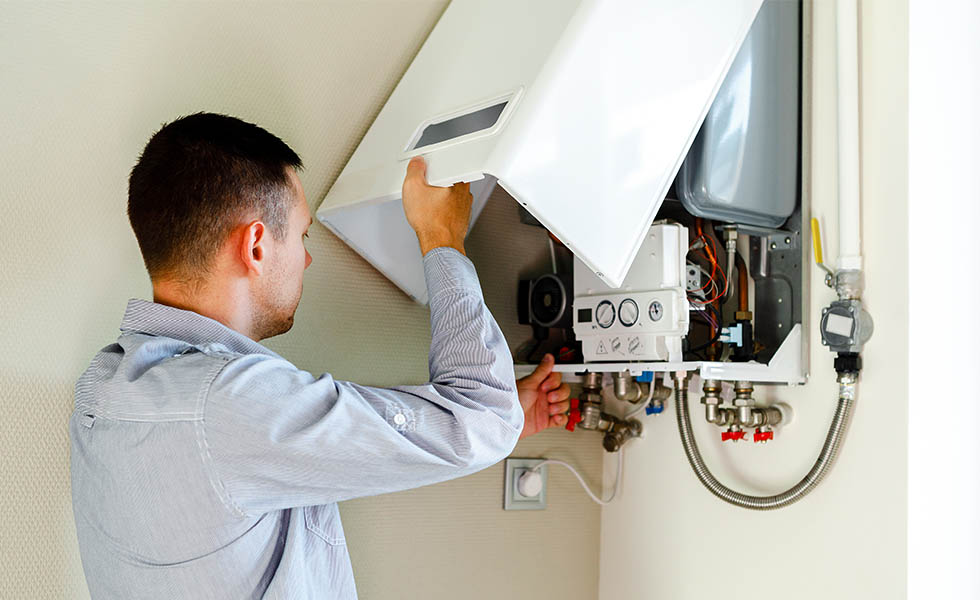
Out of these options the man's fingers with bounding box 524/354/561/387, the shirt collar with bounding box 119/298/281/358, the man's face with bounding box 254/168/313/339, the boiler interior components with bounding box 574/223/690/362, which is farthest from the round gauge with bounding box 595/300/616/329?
the shirt collar with bounding box 119/298/281/358

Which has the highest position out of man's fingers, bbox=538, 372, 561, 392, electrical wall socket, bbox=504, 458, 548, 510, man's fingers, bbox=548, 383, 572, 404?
man's fingers, bbox=538, 372, 561, 392

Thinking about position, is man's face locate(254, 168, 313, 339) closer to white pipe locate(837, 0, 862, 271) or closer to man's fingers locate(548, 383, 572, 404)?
man's fingers locate(548, 383, 572, 404)

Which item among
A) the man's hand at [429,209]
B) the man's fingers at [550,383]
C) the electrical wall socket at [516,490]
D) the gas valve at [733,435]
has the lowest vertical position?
the electrical wall socket at [516,490]

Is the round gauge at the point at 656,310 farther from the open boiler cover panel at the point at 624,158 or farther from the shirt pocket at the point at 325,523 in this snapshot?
the shirt pocket at the point at 325,523

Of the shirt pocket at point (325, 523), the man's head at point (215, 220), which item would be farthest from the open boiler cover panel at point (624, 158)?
the shirt pocket at point (325, 523)

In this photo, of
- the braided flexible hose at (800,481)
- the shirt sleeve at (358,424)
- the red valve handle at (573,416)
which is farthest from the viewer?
the red valve handle at (573,416)

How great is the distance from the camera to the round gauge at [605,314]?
143 cm

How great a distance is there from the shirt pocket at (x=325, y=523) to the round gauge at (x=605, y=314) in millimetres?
567

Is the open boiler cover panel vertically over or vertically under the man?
over

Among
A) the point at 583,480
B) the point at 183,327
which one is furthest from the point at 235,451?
the point at 583,480

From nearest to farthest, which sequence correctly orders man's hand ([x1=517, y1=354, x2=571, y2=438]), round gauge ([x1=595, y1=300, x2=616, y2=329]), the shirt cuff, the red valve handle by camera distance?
1. the shirt cuff
2. round gauge ([x1=595, y1=300, x2=616, y2=329])
3. man's hand ([x1=517, y1=354, x2=571, y2=438])
4. the red valve handle

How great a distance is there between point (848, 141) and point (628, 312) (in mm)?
441

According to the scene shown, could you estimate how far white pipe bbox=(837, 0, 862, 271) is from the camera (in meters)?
1.32

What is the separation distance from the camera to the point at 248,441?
927 millimetres
